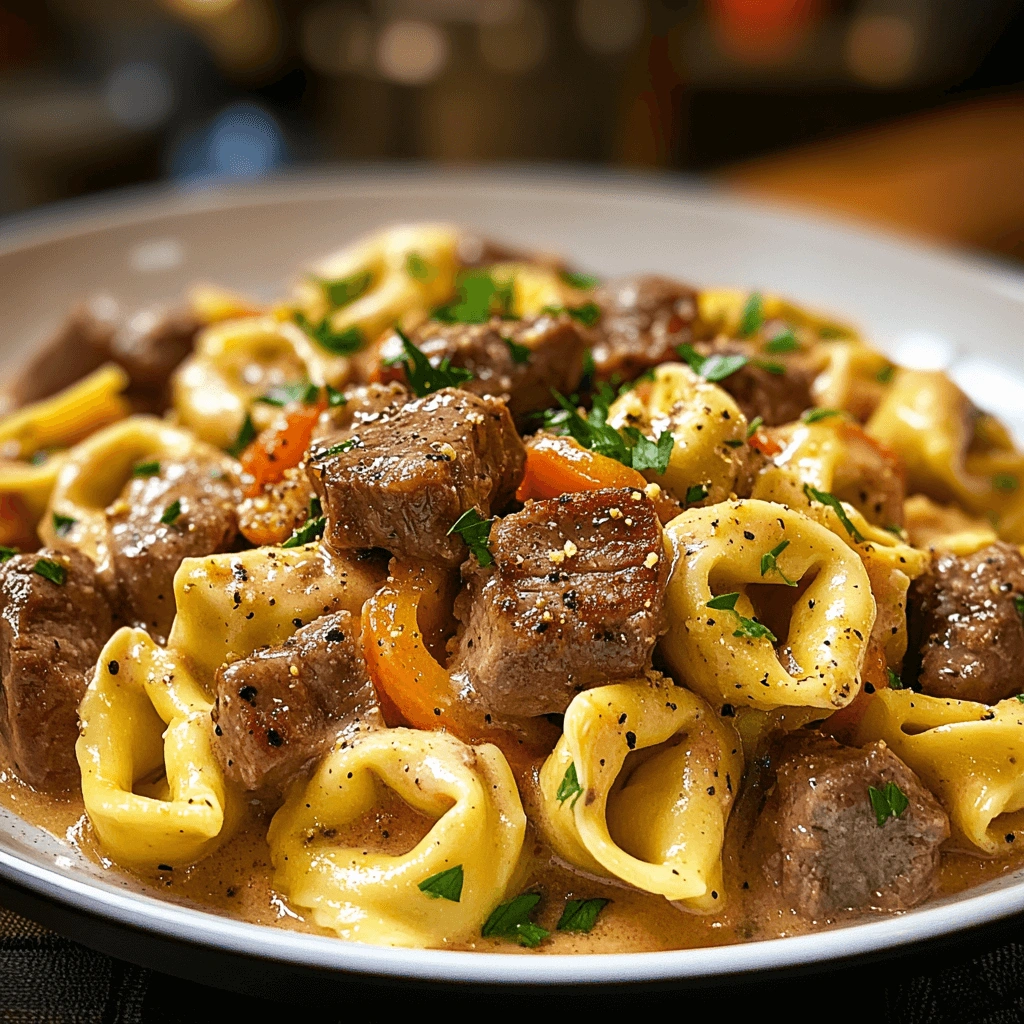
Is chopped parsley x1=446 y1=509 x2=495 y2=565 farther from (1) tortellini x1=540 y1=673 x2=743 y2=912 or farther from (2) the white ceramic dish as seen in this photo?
(2) the white ceramic dish

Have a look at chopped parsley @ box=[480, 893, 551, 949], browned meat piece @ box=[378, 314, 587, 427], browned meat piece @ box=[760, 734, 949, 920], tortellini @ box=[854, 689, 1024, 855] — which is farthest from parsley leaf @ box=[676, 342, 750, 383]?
chopped parsley @ box=[480, 893, 551, 949]

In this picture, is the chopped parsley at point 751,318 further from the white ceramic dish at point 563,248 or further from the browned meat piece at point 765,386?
the white ceramic dish at point 563,248

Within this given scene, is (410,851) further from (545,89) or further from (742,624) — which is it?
(545,89)

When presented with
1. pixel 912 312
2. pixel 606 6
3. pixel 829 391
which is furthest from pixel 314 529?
pixel 606 6

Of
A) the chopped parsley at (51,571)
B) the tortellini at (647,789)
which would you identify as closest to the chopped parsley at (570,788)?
the tortellini at (647,789)

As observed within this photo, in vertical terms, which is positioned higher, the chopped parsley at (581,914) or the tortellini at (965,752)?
the tortellini at (965,752)

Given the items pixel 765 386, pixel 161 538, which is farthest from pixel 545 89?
pixel 161 538

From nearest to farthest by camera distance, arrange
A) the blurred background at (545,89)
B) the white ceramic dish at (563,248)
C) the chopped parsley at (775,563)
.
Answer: the chopped parsley at (775,563) → the white ceramic dish at (563,248) → the blurred background at (545,89)
